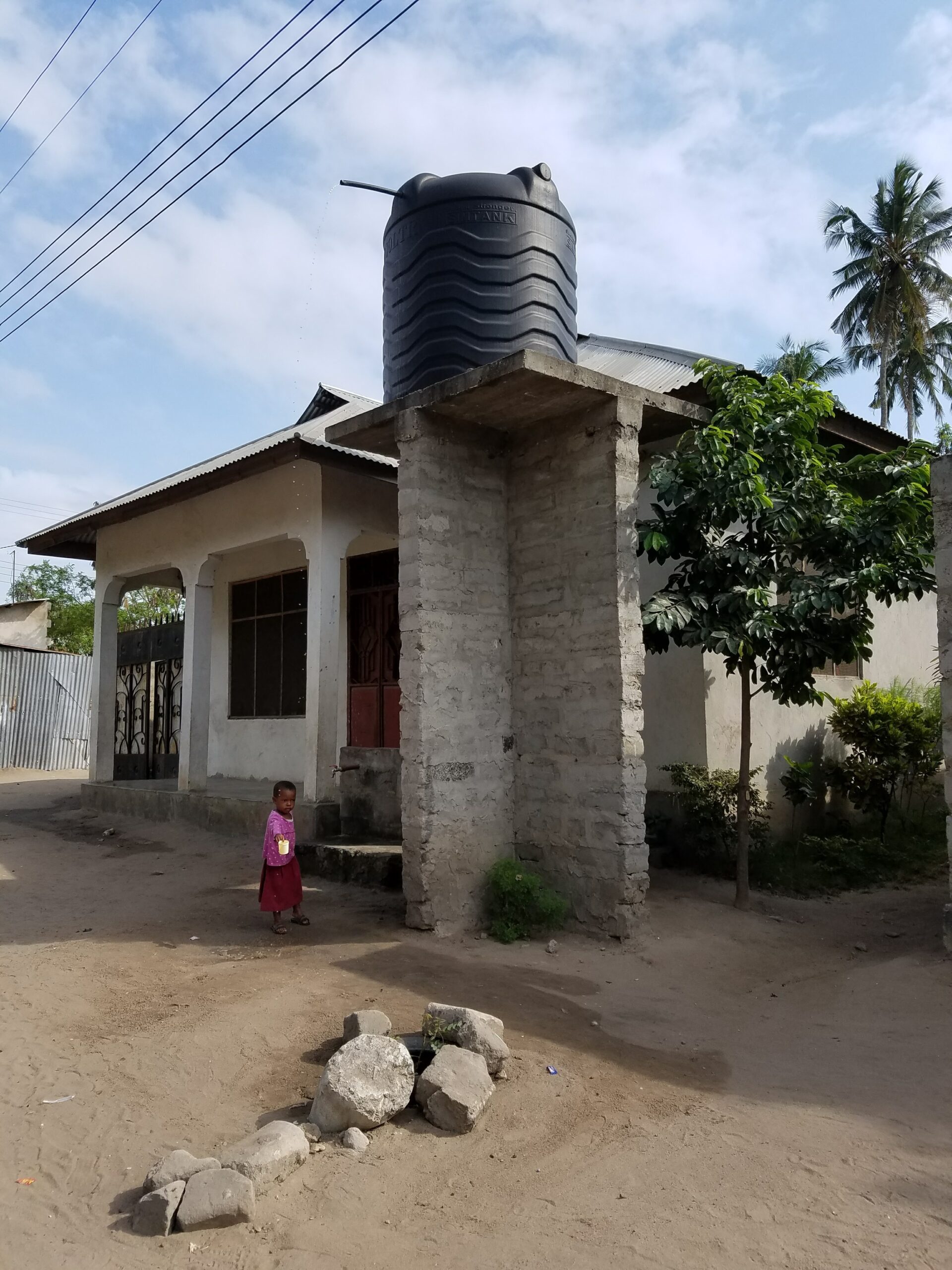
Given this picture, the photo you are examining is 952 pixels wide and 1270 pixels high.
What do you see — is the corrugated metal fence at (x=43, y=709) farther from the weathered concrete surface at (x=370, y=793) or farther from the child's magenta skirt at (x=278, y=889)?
the child's magenta skirt at (x=278, y=889)

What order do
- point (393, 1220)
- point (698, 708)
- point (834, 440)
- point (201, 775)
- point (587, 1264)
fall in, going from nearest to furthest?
point (587, 1264) → point (393, 1220) → point (698, 708) → point (834, 440) → point (201, 775)

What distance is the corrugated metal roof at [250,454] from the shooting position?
32.6 feet

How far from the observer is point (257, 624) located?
12.2 m

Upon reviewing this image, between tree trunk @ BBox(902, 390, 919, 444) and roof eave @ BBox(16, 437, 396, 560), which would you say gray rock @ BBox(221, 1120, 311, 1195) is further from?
tree trunk @ BBox(902, 390, 919, 444)

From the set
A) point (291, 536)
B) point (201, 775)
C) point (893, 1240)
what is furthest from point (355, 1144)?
point (201, 775)

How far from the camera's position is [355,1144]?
3.46 metres

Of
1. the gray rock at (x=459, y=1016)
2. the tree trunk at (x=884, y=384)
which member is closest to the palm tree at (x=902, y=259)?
the tree trunk at (x=884, y=384)

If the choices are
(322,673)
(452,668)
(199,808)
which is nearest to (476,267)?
(452,668)

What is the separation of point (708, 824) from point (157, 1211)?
586cm

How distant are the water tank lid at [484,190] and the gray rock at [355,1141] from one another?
587 cm

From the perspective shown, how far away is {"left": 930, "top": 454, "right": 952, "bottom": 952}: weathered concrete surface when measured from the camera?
573 cm

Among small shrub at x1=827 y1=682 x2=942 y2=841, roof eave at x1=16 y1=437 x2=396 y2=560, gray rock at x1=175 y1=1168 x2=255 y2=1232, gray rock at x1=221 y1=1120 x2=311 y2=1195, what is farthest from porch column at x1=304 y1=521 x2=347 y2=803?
gray rock at x1=175 y1=1168 x2=255 y2=1232

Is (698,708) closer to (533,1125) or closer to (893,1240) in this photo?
(533,1125)

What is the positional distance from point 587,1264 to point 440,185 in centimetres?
648
